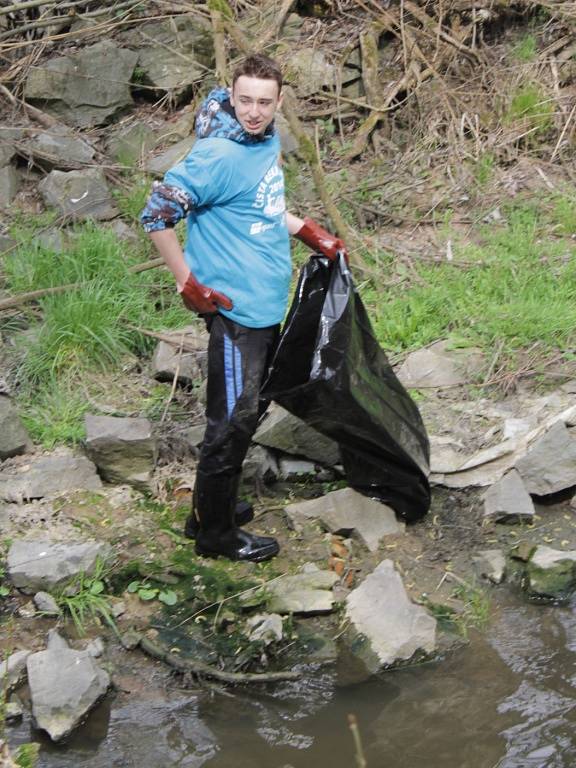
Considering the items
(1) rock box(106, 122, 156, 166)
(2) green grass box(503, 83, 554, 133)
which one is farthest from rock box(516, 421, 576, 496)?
(1) rock box(106, 122, 156, 166)

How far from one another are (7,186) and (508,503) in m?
3.80

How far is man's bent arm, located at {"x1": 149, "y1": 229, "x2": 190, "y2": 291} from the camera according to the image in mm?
3264

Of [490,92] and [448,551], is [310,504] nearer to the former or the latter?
[448,551]

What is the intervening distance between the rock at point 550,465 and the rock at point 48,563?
174 centimetres

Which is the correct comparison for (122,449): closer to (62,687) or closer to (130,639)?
(130,639)

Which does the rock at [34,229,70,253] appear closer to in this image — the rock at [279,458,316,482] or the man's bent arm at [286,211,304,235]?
the rock at [279,458,316,482]

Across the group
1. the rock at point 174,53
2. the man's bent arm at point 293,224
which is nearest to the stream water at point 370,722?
the man's bent arm at point 293,224

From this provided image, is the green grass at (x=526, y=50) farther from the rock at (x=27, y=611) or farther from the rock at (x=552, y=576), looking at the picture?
the rock at (x=27, y=611)

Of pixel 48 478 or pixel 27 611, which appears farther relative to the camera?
pixel 48 478

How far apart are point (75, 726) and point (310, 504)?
1343 millimetres

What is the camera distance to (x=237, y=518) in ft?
13.3

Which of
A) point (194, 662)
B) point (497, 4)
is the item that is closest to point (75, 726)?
point (194, 662)

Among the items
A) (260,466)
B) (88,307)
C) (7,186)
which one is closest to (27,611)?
(260,466)

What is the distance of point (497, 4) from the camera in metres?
7.03
